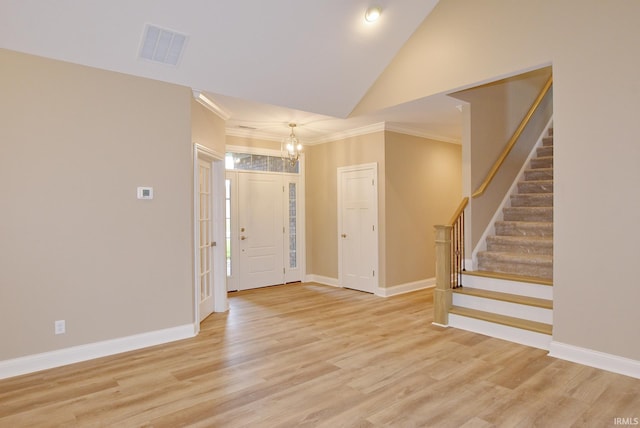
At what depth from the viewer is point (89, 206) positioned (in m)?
3.44

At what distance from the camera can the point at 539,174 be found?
5.72 metres

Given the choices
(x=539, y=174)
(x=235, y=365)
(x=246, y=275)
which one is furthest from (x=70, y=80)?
(x=539, y=174)

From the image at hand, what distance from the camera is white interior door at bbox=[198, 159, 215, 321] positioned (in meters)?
4.58

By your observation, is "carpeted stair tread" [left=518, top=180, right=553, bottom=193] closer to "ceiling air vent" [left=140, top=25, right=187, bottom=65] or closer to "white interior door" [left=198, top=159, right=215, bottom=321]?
"white interior door" [left=198, top=159, right=215, bottom=321]

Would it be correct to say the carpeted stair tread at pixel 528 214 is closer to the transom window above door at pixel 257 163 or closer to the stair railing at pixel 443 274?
the stair railing at pixel 443 274

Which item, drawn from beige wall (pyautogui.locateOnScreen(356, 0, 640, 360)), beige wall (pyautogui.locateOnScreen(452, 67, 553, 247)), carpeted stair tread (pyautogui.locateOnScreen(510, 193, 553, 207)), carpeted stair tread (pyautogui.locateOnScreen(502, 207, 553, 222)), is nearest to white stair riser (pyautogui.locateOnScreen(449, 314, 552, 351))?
beige wall (pyautogui.locateOnScreen(356, 0, 640, 360))

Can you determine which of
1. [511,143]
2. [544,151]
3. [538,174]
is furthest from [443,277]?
[544,151]

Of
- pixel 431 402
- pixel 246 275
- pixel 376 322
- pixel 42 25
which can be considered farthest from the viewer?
pixel 246 275

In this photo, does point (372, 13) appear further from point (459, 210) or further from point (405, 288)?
point (405, 288)

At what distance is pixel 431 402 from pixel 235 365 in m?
1.66

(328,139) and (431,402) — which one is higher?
(328,139)

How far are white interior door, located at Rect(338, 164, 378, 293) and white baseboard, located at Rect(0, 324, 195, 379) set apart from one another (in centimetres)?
297

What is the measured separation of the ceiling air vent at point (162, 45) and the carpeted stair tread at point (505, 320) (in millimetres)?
3974

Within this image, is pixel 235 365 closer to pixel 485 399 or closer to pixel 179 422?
pixel 179 422
